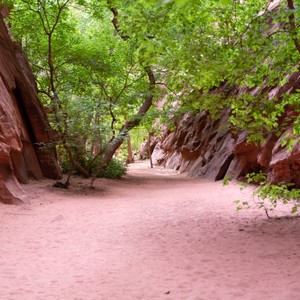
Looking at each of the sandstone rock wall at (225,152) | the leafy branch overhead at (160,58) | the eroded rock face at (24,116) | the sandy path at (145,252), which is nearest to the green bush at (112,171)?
the leafy branch overhead at (160,58)

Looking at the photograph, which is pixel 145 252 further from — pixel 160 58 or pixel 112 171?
pixel 112 171

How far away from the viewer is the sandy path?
4.07 meters

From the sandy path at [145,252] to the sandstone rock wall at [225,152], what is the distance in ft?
6.28

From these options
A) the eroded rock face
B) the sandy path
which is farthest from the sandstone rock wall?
the eroded rock face

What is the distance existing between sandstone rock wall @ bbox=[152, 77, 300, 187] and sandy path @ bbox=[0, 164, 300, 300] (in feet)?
6.28

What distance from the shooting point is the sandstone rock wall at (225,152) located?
9906 millimetres

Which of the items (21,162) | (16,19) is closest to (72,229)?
(21,162)

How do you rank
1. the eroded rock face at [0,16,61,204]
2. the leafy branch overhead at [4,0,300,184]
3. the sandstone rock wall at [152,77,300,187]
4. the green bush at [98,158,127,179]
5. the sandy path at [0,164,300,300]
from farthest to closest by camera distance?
the green bush at [98,158,127,179] → the eroded rock face at [0,16,61,204] → the sandstone rock wall at [152,77,300,187] → the leafy branch overhead at [4,0,300,184] → the sandy path at [0,164,300,300]

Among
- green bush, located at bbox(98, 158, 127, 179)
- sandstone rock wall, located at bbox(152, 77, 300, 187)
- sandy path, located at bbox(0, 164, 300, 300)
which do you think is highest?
sandstone rock wall, located at bbox(152, 77, 300, 187)

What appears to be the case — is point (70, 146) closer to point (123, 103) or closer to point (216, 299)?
point (123, 103)

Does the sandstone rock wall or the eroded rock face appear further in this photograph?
the eroded rock face

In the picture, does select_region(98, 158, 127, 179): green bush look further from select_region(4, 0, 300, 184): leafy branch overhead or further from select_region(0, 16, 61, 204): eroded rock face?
select_region(0, 16, 61, 204): eroded rock face

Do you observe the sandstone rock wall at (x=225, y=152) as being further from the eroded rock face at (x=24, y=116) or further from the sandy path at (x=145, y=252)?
the eroded rock face at (x=24, y=116)

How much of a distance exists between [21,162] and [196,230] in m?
6.79
